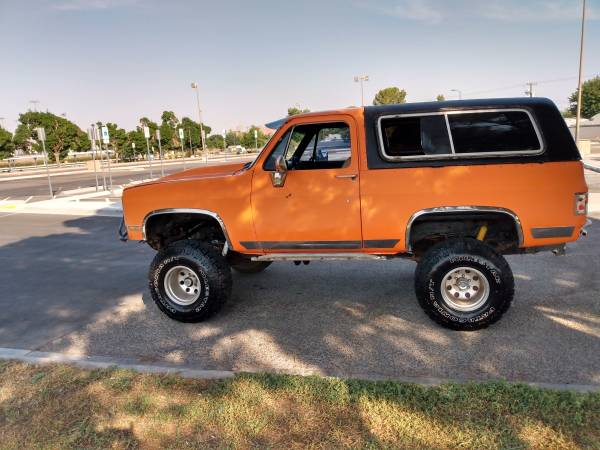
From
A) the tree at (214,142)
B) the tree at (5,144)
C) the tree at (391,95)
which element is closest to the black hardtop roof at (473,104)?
the tree at (5,144)

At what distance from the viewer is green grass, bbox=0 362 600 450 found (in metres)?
2.94

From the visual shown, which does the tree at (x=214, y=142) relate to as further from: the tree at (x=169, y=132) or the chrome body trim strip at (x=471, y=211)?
the chrome body trim strip at (x=471, y=211)

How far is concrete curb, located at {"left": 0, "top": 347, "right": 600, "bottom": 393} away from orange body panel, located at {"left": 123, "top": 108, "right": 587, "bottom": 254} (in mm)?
1473

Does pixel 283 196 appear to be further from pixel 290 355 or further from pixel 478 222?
pixel 478 222

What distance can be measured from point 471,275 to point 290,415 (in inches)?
96.0

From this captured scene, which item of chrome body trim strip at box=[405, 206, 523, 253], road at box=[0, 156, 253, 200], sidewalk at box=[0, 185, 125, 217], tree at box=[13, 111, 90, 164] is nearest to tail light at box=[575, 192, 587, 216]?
chrome body trim strip at box=[405, 206, 523, 253]

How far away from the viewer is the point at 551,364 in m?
3.86

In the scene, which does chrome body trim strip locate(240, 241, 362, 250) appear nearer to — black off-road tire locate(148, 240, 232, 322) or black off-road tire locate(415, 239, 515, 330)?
black off-road tire locate(148, 240, 232, 322)

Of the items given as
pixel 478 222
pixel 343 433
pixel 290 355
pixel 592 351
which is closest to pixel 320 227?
pixel 290 355

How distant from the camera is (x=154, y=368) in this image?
158 inches

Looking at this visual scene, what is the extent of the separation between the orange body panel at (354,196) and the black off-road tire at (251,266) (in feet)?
3.72

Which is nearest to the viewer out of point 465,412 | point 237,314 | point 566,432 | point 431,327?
point 566,432

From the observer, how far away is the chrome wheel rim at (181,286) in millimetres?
5285

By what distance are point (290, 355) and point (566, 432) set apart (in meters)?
2.21
